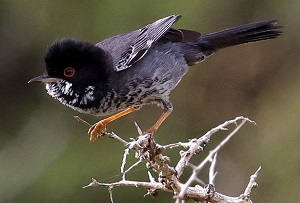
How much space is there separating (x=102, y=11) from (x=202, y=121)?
1.36 m

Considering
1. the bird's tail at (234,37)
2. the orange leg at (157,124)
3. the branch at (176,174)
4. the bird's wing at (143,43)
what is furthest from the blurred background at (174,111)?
the branch at (176,174)

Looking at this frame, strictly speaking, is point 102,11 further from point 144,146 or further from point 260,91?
point 144,146

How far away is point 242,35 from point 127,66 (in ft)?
2.50

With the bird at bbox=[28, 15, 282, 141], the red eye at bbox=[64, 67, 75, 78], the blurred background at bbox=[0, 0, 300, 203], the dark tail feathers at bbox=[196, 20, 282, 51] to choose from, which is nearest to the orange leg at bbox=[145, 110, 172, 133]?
the bird at bbox=[28, 15, 282, 141]

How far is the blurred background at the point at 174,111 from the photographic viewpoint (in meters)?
7.60

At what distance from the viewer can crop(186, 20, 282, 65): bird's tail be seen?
4.93 meters

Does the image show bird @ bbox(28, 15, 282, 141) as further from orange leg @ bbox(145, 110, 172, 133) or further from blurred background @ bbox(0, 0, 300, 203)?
blurred background @ bbox(0, 0, 300, 203)

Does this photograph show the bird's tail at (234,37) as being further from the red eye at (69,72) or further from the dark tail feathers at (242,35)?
the red eye at (69,72)

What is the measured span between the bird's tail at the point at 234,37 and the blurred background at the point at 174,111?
7.39 feet

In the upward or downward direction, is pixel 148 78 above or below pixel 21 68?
above

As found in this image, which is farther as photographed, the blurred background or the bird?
the blurred background

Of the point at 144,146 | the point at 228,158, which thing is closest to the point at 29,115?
the point at 228,158

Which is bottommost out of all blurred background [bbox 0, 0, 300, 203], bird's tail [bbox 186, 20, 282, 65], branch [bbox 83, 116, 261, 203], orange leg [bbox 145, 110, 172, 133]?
blurred background [bbox 0, 0, 300, 203]

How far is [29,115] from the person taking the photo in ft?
27.9
